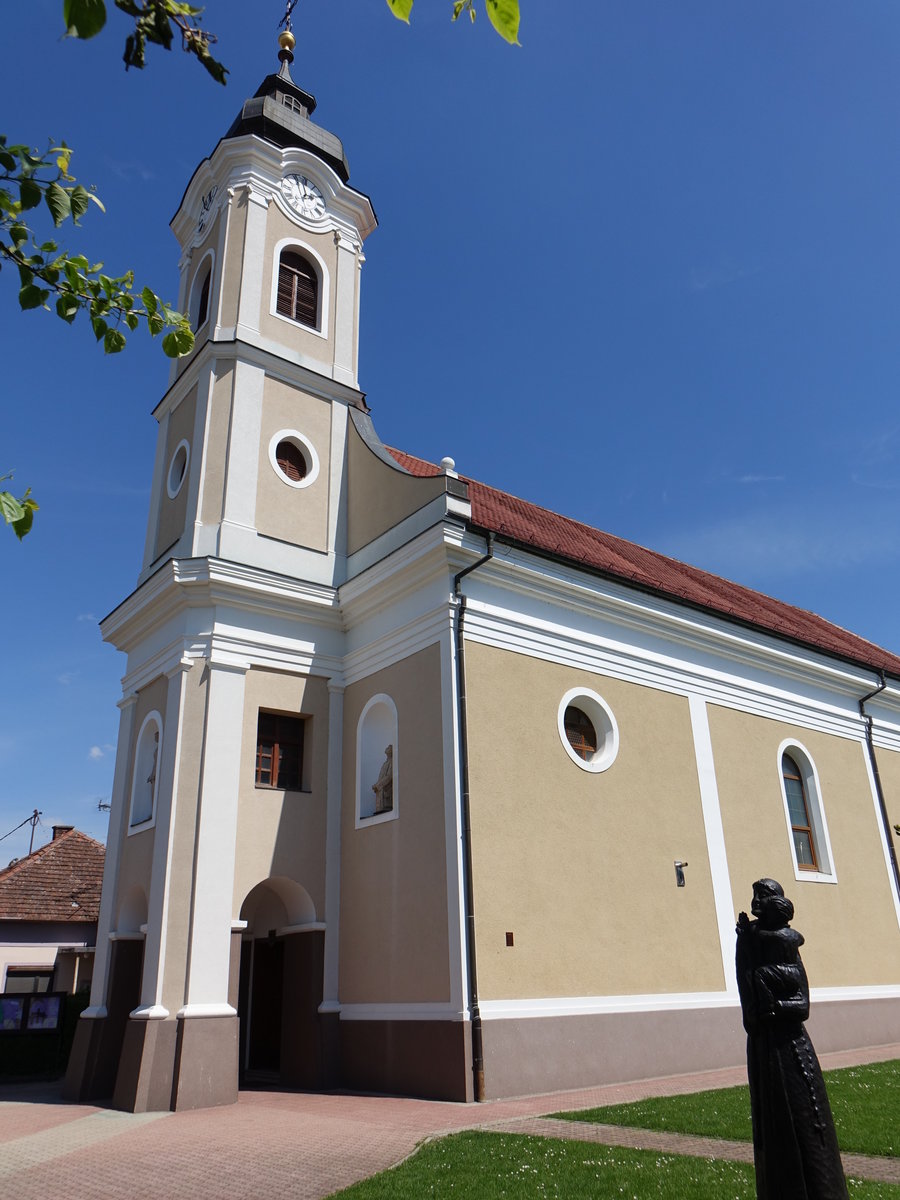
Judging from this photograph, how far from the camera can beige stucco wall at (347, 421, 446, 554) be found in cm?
1479

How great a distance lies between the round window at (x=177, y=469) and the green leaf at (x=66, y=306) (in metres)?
13.0

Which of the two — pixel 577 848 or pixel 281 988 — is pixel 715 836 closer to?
pixel 577 848

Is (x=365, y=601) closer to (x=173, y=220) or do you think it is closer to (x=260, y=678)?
(x=260, y=678)

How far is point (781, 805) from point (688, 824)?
2.90 meters

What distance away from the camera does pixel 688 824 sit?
50.0 ft

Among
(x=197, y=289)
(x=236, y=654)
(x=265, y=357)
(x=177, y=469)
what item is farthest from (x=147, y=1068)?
(x=197, y=289)

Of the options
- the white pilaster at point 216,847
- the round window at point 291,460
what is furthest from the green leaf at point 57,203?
the round window at point 291,460

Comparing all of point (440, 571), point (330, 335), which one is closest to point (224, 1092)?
point (440, 571)

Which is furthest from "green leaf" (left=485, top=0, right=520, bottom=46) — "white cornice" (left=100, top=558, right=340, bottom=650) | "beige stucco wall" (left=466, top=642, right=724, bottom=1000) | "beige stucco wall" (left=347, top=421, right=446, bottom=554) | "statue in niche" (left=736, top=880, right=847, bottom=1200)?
"white cornice" (left=100, top=558, right=340, bottom=650)

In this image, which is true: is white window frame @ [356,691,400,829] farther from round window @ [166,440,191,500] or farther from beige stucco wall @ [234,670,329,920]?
round window @ [166,440,191,500]

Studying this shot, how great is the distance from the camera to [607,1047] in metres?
12.7

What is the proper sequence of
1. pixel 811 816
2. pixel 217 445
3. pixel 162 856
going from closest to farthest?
pixel 162 856
pixel 217 445
pixel 811 816

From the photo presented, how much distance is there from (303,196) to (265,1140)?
644 inches

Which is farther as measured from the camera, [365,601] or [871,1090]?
[365,601]
